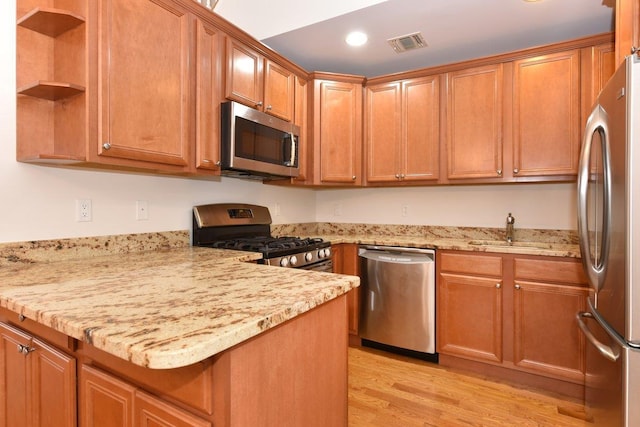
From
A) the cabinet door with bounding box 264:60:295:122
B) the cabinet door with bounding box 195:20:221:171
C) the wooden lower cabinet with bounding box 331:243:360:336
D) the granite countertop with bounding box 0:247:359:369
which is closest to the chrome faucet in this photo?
the wooden lower cabinet with bounding box 331:243:360:336

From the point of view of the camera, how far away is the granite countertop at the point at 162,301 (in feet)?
2.28

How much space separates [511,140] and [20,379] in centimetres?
308

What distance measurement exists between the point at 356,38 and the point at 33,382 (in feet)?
8.68

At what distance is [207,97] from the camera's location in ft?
6.76

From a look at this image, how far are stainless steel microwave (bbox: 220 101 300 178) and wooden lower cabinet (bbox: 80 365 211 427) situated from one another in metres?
1.44

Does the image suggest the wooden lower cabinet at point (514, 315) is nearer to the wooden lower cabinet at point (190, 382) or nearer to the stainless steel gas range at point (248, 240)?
the stainless steel gas range at point (248, 240)

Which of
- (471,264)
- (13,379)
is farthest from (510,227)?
(13,379)

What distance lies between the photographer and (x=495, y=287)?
2.42 meters

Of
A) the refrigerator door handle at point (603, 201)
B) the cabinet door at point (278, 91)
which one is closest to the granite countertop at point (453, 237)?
the refrigerator door handle at point (603, 201)

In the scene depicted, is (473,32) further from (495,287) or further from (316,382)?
(316,382)

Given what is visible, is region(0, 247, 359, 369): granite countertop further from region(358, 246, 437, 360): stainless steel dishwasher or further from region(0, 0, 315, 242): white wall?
region(358, 246, 437, 360): stainless steel dishwasher

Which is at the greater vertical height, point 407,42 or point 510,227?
point 407,42

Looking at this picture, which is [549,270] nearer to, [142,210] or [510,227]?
[510,227]

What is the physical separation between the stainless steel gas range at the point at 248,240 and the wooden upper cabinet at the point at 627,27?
193cm
